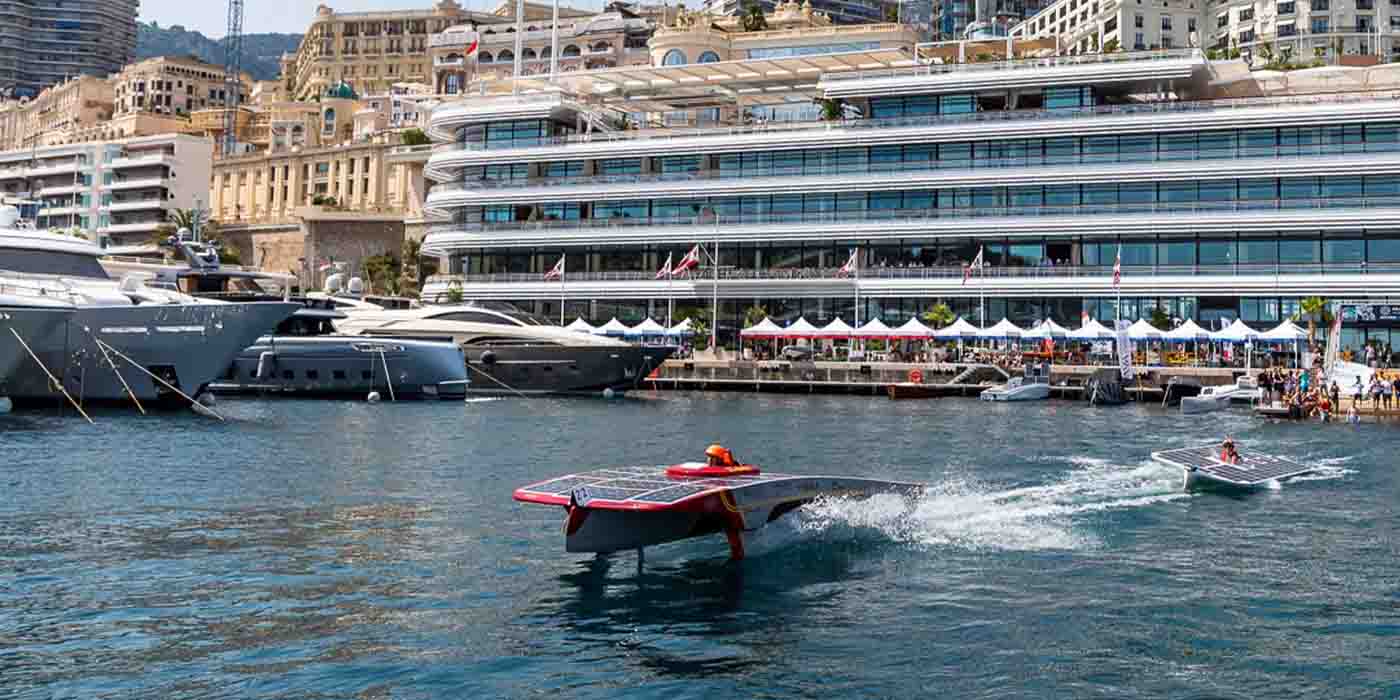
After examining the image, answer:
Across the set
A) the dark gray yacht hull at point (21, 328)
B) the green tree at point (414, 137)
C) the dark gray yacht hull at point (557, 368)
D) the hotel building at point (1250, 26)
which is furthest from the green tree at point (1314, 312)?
the green tree at point (414, 137)

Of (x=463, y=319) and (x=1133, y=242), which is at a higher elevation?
(x=1133, y=242)

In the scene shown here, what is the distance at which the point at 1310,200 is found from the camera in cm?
7806

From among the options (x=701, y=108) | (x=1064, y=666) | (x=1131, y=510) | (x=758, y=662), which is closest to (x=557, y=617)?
(x=758, y=662)

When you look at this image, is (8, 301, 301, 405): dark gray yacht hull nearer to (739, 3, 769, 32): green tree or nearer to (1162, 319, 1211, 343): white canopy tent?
(1162, 319, 1211, 343): white canopy tent

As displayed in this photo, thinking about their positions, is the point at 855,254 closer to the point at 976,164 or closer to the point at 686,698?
the point at 976,164

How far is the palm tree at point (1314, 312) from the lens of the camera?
71363 mm

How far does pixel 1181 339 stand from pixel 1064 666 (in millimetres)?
60101

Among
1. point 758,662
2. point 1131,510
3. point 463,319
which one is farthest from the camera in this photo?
point 463,319

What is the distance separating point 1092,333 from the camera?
2921 inches

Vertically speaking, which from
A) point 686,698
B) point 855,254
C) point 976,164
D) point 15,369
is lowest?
point 686,698

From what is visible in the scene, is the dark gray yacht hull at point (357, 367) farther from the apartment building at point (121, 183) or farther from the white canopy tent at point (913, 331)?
the apartment building at point (121, 183)

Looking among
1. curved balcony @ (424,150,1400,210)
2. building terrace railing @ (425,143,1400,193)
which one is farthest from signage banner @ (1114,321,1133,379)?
building terrace railing @ (425,143,1400,193)

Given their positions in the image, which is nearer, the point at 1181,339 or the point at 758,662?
the point at 758,662

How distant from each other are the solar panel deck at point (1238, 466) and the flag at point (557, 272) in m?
64.6
